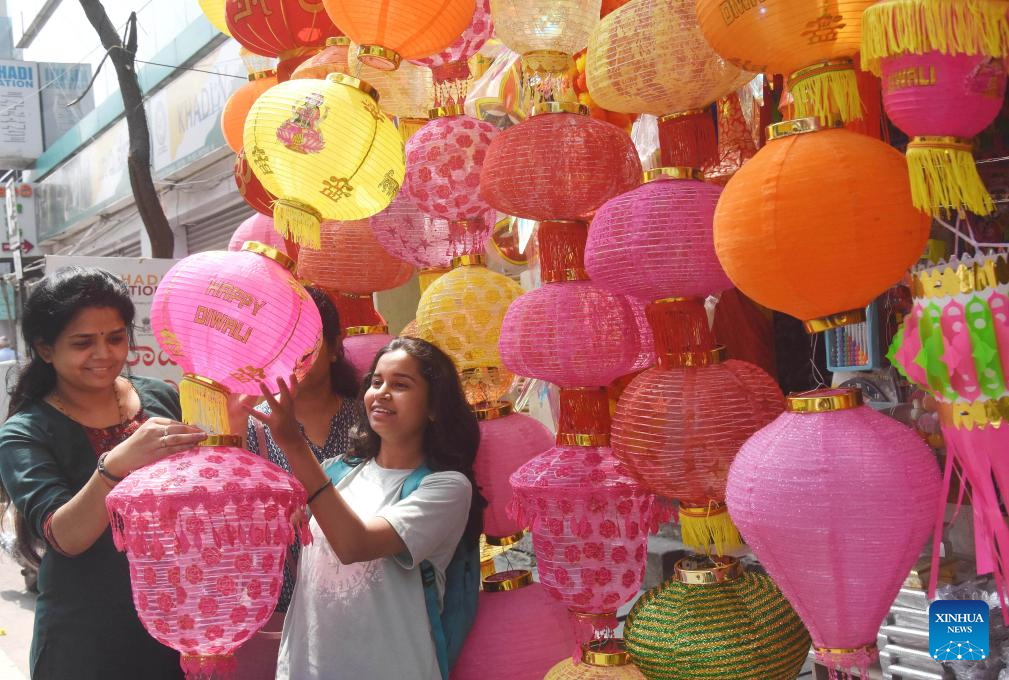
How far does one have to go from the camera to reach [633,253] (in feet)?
4.72

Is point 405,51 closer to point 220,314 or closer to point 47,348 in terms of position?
point 220,314

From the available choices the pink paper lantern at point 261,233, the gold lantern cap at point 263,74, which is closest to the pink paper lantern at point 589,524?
the pink paper lantern at point 261,233

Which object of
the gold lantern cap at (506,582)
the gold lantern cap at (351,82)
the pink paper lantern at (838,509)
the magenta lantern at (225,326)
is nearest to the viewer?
the pink paper lantern at (838,509)

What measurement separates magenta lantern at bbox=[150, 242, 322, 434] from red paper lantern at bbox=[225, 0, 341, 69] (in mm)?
793

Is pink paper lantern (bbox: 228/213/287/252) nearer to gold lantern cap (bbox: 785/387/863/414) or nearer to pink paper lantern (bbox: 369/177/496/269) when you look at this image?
pink paper lantern (bbox: 369/177/496/269)

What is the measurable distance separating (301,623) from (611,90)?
1.12 m

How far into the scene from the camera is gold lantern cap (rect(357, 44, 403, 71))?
1723mm

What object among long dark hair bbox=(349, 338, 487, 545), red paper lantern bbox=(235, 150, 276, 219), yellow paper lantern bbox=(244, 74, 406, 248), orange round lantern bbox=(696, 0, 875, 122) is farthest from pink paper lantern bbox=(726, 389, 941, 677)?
red paper lantern bbox=(235, 150, 276, 219)

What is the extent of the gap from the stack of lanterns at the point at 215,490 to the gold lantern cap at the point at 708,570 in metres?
0.64

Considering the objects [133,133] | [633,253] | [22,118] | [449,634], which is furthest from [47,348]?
[22,118]

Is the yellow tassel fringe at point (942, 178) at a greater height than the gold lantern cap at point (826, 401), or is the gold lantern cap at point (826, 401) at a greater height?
the yellow tassel fringe at point (942, 178)

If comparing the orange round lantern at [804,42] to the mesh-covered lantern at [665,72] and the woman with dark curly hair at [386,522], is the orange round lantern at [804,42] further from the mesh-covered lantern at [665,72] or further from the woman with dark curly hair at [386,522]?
the woman with dark curly hair at [386,522]

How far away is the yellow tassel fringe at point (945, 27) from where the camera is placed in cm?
103

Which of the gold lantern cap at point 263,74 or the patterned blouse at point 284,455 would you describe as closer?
the patterned blouse at point 284,455
